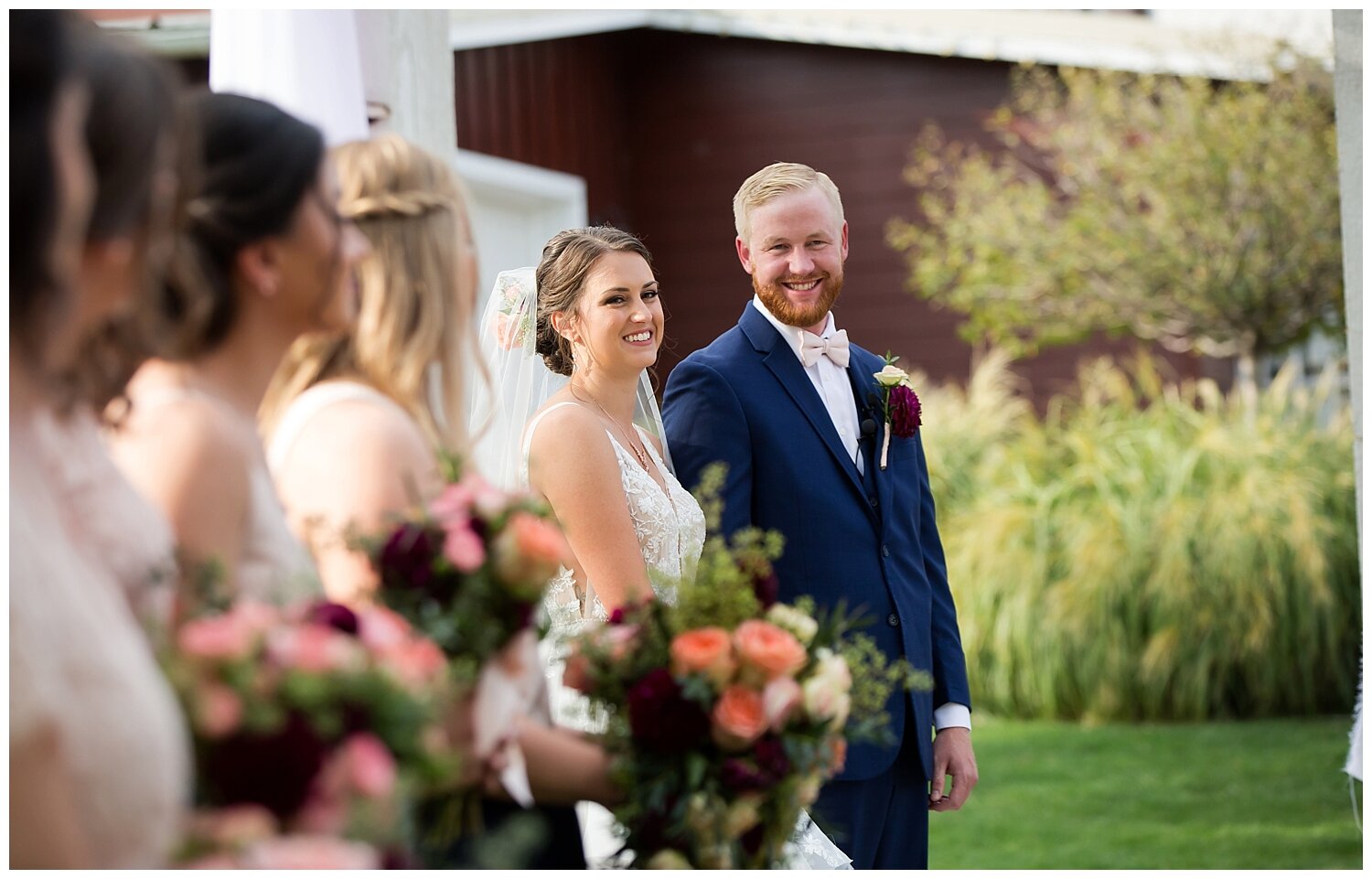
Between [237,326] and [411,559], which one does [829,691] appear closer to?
[411,559]

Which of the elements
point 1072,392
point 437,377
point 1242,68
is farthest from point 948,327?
point 437,377

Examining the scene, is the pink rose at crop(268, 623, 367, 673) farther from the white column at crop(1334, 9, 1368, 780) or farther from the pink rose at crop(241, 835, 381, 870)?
the white column at crop(1334, 9, 1368, 780)

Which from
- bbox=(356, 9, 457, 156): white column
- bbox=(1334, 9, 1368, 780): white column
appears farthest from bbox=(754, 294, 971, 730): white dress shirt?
bbox=(1334, 9, 1368, 780): white column

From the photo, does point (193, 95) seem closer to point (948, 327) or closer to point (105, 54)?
point (105, 54)

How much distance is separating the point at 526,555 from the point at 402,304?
1.57ft

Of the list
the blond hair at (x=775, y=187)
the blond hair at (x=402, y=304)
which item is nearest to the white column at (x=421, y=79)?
the blond hair at (x=775, y=187)

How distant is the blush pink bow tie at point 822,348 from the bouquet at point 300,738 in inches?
85.7

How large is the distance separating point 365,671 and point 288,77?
162cm

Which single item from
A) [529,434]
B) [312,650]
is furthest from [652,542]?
[312,650]

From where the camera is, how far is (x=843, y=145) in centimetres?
1250

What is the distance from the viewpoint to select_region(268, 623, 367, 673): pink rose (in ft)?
5.16

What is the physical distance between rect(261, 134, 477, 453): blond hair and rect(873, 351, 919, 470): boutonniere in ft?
5.69

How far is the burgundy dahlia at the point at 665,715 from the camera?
208cm

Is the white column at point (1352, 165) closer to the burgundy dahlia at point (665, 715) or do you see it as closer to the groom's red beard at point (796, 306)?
the groom's red beard at point (796, 306)
